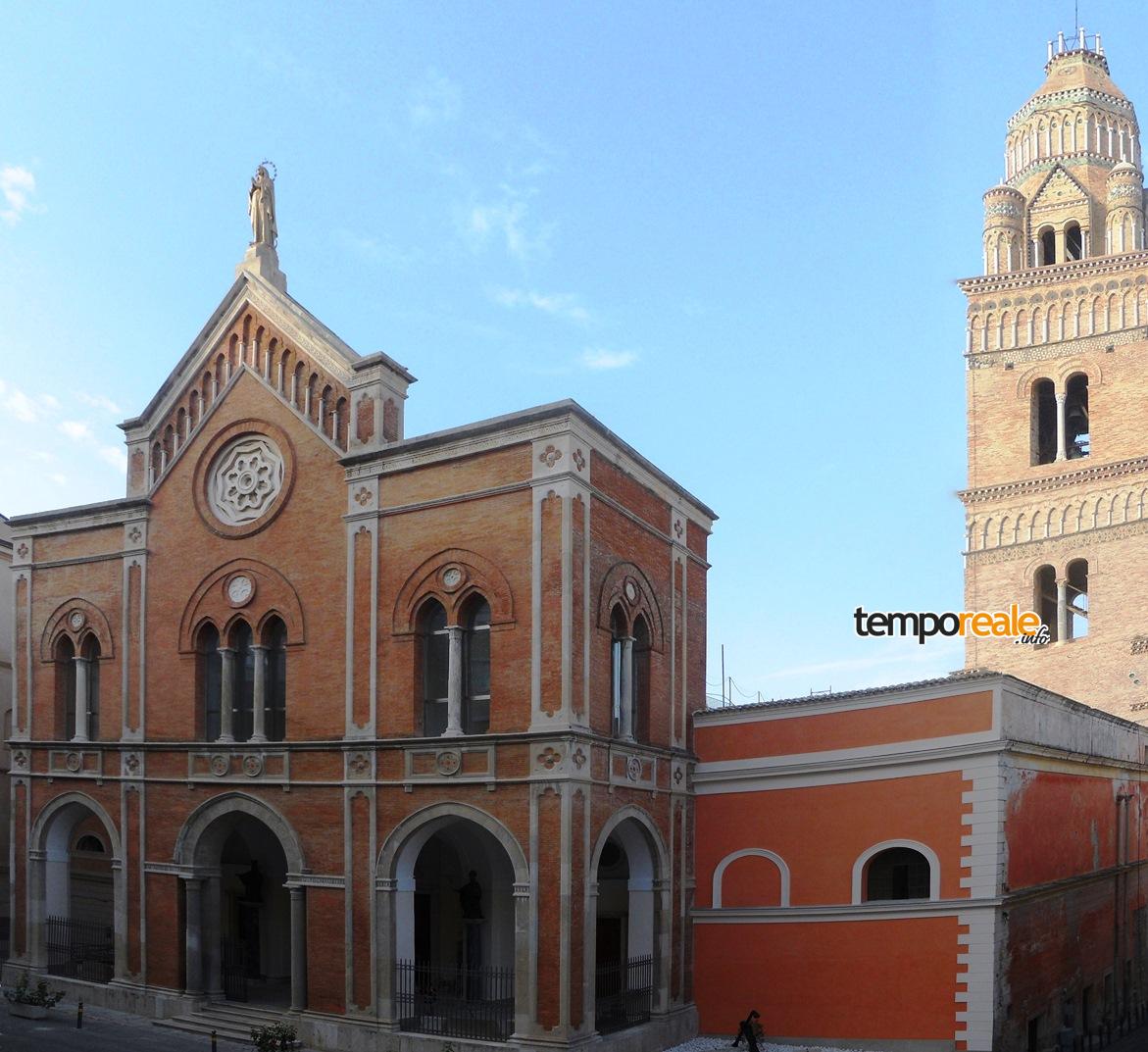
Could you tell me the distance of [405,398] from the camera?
958 inches

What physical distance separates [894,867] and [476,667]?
8.12 meters

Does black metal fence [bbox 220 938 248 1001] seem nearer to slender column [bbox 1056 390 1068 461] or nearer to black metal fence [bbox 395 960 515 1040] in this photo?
black metal fence [bbox 395 960 515 1040]

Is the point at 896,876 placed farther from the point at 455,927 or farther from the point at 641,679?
the point at 455,927

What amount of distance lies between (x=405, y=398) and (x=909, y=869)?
41.2 ft

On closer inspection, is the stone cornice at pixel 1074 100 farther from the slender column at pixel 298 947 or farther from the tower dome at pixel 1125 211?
the slender column at pixel 298 947

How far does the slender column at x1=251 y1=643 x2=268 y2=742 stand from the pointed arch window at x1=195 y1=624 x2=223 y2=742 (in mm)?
1172

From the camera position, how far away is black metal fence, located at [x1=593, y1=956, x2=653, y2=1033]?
22.3 meters

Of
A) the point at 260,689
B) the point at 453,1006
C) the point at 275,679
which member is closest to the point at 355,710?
the point at 260,689

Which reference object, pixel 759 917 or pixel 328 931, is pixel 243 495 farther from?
pixel 759 917

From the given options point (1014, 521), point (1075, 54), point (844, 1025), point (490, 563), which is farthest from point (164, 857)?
point (1075, 54)

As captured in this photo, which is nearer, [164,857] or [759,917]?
[759,917]

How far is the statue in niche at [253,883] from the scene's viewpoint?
26469 mm

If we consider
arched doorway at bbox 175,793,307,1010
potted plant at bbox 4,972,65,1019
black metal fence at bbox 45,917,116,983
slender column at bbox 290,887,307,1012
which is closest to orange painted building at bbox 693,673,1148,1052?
slender column at bbox 290,887,307,1012

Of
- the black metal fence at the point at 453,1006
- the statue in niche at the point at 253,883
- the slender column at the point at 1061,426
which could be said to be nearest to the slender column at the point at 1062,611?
the slender column at the point at 1061,426
